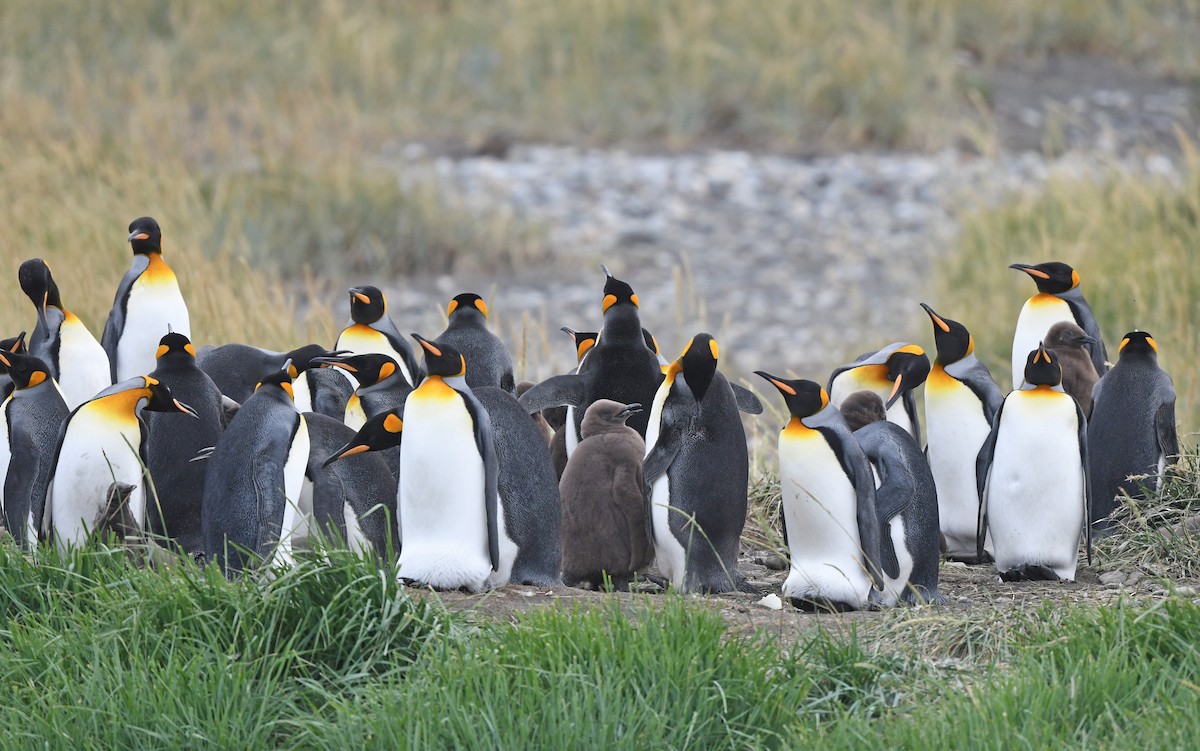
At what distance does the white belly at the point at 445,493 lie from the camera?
217 inches

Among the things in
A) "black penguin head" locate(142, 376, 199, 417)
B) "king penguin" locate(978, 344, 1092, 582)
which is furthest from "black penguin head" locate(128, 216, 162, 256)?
"king penguin" locate(978, 344, 1092, 582)

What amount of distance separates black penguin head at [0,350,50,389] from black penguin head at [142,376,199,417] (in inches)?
22.3

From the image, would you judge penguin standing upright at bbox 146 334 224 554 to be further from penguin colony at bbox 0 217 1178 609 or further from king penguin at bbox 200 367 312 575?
king penguin at bbox 200 367 312 575

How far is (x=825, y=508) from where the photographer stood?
5.23 meters

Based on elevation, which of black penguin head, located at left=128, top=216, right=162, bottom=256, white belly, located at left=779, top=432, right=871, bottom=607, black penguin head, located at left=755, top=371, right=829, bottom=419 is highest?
black penguin head, located at left=128, top=216, right=162, bottom=256

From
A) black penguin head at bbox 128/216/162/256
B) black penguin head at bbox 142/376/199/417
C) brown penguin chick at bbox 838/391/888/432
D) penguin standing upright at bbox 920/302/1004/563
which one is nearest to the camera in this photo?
black penguin head at bbox 142/376/199/417

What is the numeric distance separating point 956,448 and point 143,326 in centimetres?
367

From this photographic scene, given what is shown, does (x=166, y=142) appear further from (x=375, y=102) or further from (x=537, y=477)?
(x=537, y=477)

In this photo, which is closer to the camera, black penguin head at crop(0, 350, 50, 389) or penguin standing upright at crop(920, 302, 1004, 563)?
black penguin head at crop(0, 350, 50, 389)

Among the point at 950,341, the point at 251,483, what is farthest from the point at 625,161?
the point at 251,483

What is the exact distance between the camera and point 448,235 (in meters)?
14.7

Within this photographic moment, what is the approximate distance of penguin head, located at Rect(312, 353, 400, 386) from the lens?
249 inches

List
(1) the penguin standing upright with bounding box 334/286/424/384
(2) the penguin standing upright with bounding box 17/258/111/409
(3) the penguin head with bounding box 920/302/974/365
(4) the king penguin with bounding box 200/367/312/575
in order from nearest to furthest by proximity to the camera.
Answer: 1. (4) the king penguin with bounding box 200/367/312/575
2. (3) the penguin head with bounding box 920/302/974/365
3. (2) the penguin standing upright with bounding box 17/258/111/409
4. (1) the penguin standing upright with bounding box 334/286/424/384

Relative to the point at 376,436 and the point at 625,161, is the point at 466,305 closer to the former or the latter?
the point at 376,436
